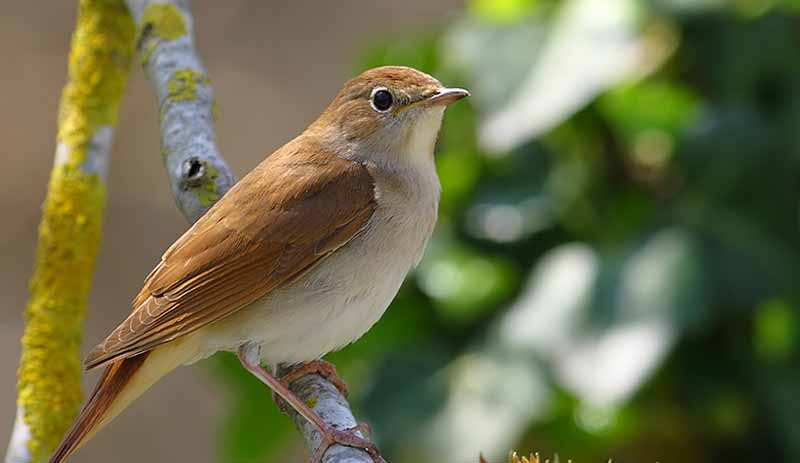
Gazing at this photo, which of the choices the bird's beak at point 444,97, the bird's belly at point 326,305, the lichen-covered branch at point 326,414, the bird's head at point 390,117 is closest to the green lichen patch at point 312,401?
the lichen-covered branch at point 326,414

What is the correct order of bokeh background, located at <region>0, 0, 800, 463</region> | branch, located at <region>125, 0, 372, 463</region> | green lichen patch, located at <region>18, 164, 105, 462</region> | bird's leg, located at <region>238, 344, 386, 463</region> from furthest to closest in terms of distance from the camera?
1. bokeh background, located at <region>0, 0, 800, 463</region>
2. branch, located at <region>125, 0, 372, 463</region>
3. green lichen patch, located at <region>18, 164, 105, 462</region>
4. bird's leg, located at <region>238, 344, 386, 463</region>

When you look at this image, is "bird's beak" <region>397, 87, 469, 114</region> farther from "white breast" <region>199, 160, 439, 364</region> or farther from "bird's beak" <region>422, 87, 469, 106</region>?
"white breast" <region>199, 160, 439, 364</region>

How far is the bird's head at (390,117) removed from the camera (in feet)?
13.3

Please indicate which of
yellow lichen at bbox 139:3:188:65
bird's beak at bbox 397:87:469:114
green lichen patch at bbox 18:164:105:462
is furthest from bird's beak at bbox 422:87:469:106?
green lichen patch at bbox 18:164:105:462

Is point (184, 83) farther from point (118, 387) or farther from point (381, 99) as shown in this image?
point (118, 387)

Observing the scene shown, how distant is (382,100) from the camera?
4.10 m

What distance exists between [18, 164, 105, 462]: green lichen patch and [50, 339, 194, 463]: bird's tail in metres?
0.11

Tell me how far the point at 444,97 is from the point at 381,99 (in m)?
0.23

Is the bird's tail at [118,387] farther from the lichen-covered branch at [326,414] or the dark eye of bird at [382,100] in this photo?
the dark eye of bird at [382,100]

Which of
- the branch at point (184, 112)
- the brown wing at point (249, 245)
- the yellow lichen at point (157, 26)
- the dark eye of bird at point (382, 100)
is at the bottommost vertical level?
the brown wing at point (249, 245)

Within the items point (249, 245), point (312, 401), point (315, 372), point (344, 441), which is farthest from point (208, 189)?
point (344, 441)

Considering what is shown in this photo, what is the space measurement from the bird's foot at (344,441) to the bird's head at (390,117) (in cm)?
102

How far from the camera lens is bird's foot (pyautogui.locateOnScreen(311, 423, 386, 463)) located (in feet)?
10.5

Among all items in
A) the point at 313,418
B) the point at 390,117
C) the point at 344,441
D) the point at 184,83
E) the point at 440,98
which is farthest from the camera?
the point at 390,117
